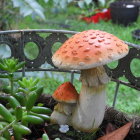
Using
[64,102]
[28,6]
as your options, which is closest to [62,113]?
[64,102]

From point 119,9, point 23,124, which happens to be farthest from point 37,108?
point 119,9

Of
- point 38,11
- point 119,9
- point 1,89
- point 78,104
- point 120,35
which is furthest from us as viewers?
point 119,9

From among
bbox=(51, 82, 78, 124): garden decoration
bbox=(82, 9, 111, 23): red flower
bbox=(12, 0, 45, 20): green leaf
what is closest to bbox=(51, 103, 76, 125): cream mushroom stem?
bbox=(51, 82, 78, 124): garden decoration

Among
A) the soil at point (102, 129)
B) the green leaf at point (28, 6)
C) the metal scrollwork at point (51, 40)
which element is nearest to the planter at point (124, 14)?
the green leaf at point (28, 6)

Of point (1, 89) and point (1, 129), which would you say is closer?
point (1, 129)

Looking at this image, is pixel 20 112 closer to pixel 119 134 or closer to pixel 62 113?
pixel 62 113

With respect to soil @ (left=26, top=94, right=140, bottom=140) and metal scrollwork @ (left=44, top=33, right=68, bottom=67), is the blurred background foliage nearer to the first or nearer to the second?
metal scrollwork @ (left=44, top=33, right=68, bottom=67)

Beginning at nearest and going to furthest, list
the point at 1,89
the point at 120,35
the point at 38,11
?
the point at 1,89 → the point at 38,11 → the point at 120,35

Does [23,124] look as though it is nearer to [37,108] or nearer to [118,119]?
[37,108]
